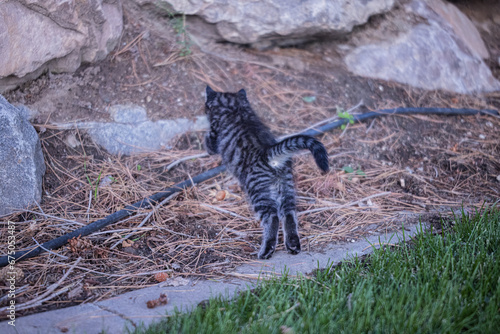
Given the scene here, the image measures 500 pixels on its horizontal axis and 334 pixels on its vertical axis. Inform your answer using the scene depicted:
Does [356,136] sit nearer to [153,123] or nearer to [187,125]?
[187,125]

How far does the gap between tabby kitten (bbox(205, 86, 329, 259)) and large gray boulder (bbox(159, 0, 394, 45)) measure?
4.07 ft

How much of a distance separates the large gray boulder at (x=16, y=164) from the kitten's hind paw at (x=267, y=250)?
6.25 ft

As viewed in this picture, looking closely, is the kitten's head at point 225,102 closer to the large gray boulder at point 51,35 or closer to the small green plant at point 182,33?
the small green plant at point 182,33

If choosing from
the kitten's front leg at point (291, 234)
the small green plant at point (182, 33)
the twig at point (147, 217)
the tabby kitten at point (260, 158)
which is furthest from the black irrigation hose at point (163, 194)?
the small green plant at point (182, 33)

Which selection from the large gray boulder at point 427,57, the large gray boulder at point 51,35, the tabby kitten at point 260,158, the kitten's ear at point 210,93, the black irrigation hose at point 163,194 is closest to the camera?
the black irrigation hose at point 163,194

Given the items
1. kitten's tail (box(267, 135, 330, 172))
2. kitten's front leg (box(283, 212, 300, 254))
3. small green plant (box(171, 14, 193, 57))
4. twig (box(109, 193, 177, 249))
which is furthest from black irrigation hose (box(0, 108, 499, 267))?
small green plant (box(171, 14, 193, 57))

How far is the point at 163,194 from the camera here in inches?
148

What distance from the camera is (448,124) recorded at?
5191 millimetres

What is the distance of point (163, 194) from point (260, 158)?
94 centimetres

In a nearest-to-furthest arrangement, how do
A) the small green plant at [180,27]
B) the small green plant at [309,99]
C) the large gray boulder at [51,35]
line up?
the large gray boulder at [51,35], the small green plant at [180,27], the small green plant at [309,99]

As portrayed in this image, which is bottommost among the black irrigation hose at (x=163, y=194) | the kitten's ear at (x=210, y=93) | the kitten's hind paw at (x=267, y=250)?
the kitten's hind paw at (x=267, y=250)

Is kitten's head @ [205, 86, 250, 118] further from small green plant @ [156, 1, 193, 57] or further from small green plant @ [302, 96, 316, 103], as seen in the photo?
small green plant @ [302, 96, 316, 103]

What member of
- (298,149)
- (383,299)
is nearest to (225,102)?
(298,149)

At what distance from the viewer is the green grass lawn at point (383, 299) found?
219 centimetres
